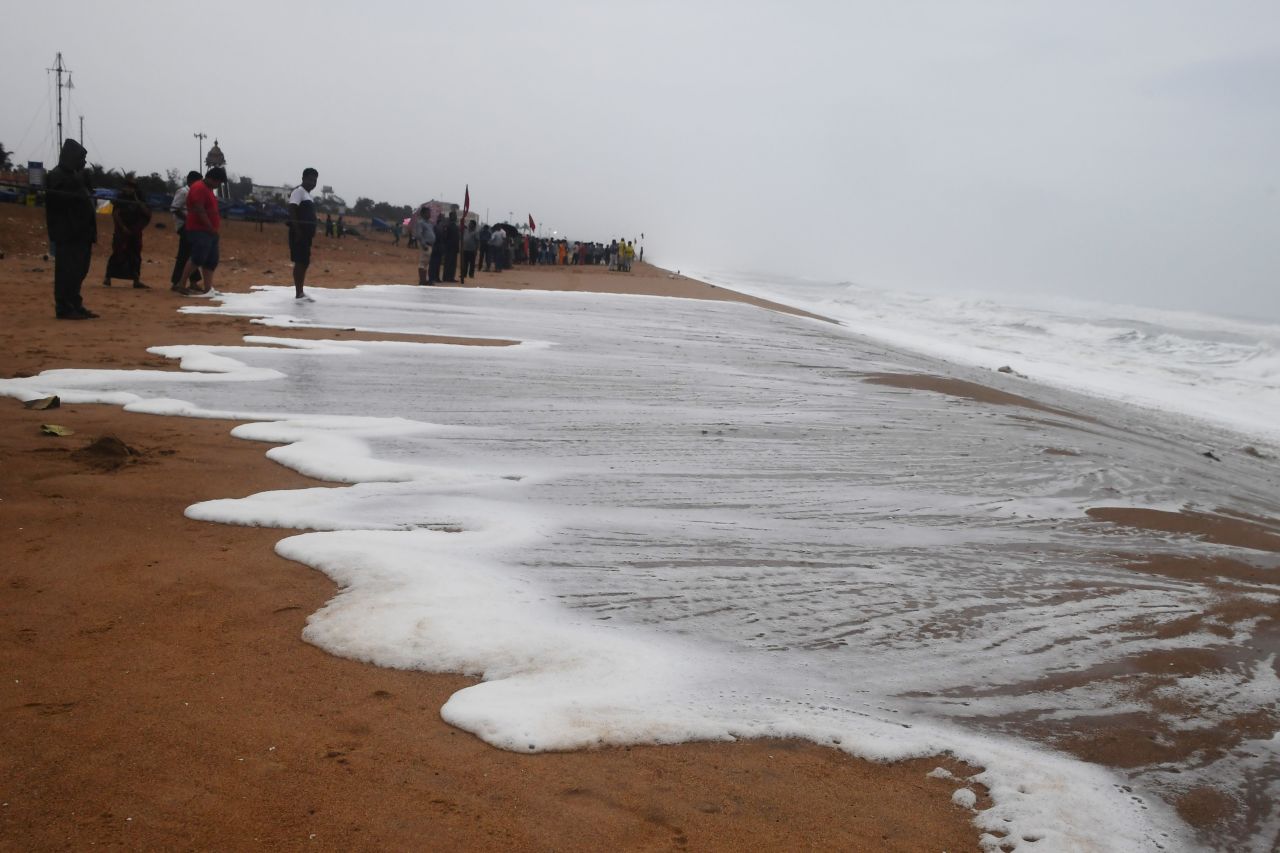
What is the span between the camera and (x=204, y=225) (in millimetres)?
13023

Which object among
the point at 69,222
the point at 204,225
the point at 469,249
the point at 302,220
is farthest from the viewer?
the point at 469,249

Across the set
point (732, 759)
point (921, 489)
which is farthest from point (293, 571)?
point (921, 489)

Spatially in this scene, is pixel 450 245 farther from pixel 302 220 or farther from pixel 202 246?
A: pixel 202 246

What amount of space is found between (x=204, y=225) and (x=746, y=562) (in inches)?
447

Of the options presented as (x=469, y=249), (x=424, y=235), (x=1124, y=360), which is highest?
(x=424, y=235)

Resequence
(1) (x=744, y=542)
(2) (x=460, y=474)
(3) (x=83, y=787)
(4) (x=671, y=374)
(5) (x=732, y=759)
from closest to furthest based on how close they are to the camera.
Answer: (3) (x=83, y=787) < (5) (x=732, y=759) < (1) (x=744, y=542) < (2) (x=460, y=474) < (4) (x=671, y=374)

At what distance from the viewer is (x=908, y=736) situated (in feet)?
9.24

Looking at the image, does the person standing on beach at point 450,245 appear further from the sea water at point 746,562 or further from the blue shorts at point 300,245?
the sea water at point 746,562

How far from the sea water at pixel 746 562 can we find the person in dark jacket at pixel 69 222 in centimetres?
229

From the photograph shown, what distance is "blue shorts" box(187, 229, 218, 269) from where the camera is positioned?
43.5 feet

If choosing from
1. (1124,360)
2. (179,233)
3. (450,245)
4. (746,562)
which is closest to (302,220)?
(179,233)

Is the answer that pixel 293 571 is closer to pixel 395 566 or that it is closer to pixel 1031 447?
pixel 395 566

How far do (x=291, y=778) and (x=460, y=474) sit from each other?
2.97m

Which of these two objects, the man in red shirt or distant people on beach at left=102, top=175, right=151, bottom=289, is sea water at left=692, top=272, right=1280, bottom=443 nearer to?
the man in red shirt
